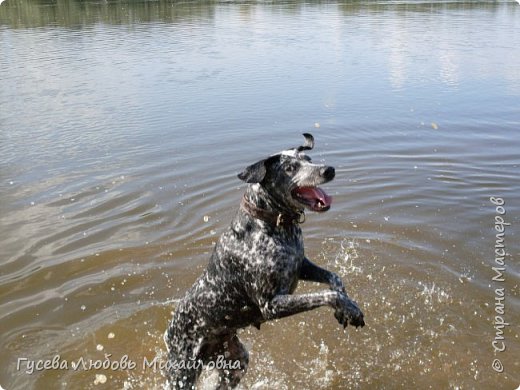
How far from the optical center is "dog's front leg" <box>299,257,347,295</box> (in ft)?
14.8

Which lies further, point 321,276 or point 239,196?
point 239,196

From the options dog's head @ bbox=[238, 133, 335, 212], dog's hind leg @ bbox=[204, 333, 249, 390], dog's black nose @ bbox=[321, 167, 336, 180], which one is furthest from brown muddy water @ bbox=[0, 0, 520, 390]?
dog's black nose @ bbox=[321, 167, 336, 180]

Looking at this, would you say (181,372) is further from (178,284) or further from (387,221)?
(387,221)

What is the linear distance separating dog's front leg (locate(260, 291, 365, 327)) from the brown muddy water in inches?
57.1

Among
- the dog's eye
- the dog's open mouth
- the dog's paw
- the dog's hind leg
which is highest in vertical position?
the dog's eye

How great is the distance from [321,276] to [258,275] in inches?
25.4

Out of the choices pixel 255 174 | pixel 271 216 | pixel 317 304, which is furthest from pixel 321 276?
pixel 255 174

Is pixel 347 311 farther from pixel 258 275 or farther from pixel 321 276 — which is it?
pixel 258 275

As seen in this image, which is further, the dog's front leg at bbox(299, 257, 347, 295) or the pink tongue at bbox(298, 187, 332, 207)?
the dog's front leg at bbox(299, 257, 347, 295)

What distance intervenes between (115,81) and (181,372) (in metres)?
14.6

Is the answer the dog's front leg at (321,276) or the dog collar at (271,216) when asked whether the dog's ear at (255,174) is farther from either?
the dog's front leg at (321,276)

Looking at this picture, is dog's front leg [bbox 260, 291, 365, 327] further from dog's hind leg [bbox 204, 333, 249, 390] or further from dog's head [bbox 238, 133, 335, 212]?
dog's hind leg [bbox 204, 333, 249, 390]

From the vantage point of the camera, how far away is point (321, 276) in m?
4.60

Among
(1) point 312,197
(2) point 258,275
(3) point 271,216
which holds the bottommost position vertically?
(2) point 258,275
